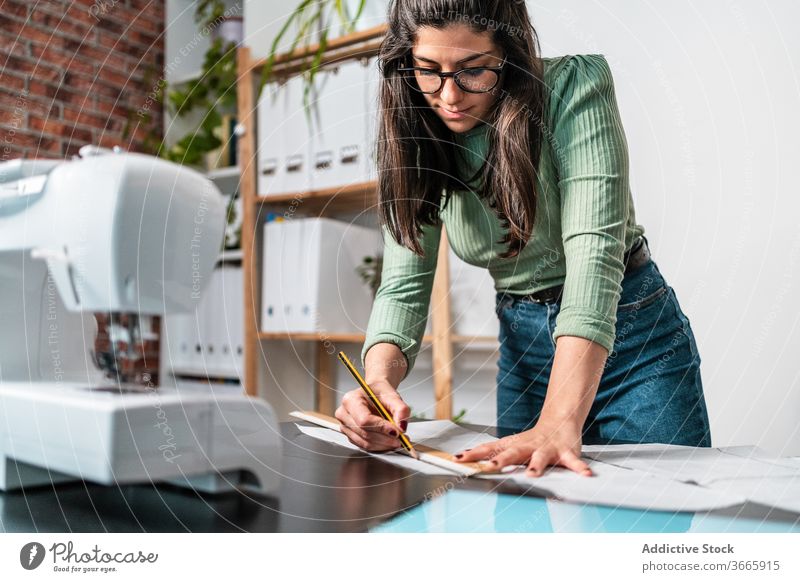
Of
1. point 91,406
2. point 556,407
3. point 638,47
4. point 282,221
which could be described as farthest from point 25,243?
point 638,47

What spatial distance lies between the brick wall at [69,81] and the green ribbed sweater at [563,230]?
0.87ft

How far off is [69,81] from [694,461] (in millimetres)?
656

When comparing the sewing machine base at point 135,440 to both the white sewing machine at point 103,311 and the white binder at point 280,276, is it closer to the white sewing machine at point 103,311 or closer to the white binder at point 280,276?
the white sewing machine at point 103,311

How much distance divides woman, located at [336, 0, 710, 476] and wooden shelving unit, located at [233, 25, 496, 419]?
0.07 meters

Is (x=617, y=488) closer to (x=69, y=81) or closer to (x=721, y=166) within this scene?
(x=721, y=166)

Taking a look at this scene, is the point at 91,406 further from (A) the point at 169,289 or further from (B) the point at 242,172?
(B) the point at 242,172

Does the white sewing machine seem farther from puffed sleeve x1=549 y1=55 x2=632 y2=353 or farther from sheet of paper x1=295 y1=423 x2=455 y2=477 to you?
puffed sleeve x1=549 y1=55 x2=632 y2=353

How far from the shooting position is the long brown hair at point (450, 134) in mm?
651

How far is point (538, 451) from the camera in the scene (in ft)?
1.72

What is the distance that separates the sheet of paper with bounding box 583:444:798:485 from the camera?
517mm

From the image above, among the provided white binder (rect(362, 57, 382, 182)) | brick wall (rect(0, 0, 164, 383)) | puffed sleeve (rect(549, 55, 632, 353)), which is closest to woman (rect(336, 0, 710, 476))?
puffed sleeve (rect(549, 55, 632, 353))

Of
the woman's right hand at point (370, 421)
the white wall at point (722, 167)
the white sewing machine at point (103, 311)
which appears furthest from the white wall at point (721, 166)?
the white sewing machine at point (103, 311)
